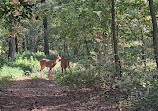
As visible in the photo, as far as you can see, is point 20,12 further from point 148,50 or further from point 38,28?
point 38,28

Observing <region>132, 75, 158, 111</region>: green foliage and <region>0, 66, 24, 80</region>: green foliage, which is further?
<region>0, 66, 24, 80</region>: green foliage

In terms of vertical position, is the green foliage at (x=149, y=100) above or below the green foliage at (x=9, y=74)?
above

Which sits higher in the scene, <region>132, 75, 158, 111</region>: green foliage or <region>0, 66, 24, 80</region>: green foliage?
<region>132, 75, 158, 111</region>: green foliage

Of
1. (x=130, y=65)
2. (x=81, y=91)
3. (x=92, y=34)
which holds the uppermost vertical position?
(x=92, y=34)

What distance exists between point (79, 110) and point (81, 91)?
8.62ft

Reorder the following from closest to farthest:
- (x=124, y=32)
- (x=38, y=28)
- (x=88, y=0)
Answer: (x=88, y=0) → (x=124, y=32) → (x=38, y=28)

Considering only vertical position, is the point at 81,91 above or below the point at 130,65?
below

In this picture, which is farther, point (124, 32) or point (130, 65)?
point (124, 32)

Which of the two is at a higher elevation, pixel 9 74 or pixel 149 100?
pixel 149 100

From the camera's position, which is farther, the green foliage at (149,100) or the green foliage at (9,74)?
the green foliage at (9,74)

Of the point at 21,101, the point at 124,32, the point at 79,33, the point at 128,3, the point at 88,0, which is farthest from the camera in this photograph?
the point at 79,33

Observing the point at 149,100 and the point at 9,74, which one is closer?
the point at 149,100

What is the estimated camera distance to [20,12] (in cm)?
621

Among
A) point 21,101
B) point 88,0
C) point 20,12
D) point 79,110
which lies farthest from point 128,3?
point 21,101
